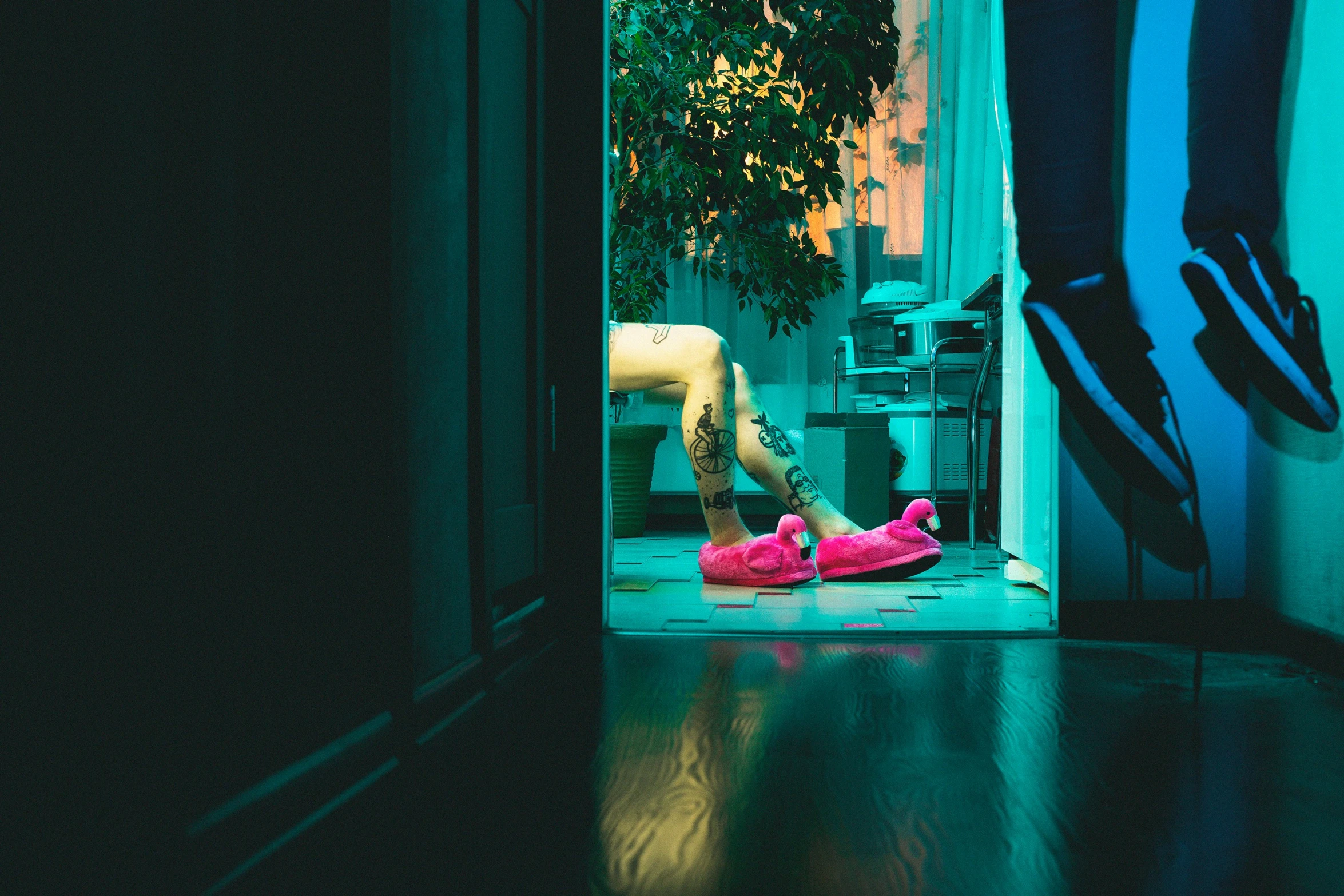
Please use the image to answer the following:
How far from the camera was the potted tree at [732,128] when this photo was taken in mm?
2688

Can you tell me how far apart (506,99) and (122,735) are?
100cm

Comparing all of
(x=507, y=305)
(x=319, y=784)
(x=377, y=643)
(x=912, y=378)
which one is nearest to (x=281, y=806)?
(x=319, y=784)

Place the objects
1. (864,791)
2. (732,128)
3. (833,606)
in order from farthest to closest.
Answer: (732,128)
(833,606)
(864,791)

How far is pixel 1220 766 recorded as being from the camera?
2.33 ft

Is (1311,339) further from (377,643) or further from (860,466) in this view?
(860,466)

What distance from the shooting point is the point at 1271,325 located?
1.08 metres

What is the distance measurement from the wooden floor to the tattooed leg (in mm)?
141

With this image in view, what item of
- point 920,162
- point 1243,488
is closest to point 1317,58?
point 1243,488

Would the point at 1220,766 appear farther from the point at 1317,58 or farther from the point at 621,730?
the point at 1317,58

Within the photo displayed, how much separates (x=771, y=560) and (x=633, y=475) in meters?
1.20

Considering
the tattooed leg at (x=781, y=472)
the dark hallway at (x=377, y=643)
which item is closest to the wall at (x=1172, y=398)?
the dark hallway at (x=377, y=643)

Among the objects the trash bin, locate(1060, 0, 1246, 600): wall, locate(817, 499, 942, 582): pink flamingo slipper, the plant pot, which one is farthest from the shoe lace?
the plant pot

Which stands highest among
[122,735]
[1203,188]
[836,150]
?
[836,150]

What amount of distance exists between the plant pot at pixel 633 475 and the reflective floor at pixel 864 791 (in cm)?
178
